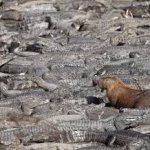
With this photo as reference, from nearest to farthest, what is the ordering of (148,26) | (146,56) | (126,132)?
(126,132) < (146,56) < (148,26)

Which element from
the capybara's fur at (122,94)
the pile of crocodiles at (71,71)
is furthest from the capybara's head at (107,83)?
the pile of crocodiles at (71,71)

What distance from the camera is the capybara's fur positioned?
1041 cm

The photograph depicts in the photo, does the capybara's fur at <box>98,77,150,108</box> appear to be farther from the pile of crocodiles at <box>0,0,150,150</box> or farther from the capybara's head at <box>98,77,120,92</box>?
the pile of crocodiles at <box>0,0,150,150</box>

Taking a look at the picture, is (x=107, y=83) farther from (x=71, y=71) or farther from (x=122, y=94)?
(x=71, y=71)

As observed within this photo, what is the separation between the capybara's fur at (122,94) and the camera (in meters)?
10.4

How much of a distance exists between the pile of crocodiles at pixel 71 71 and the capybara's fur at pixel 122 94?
14cm

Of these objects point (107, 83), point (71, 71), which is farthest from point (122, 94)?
point (71, 71)

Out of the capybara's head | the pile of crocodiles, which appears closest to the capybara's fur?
the capybara's head

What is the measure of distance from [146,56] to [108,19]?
427cm

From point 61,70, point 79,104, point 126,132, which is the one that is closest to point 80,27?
point 61,70

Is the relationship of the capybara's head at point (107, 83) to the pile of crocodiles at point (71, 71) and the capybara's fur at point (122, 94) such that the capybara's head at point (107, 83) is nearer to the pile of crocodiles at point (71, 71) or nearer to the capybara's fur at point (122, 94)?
the capybara's fur at point (122, 94)

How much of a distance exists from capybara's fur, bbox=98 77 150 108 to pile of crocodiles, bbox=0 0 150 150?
14 cm

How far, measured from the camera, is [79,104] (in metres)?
10.9

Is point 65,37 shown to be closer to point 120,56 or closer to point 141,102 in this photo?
point 120,56
